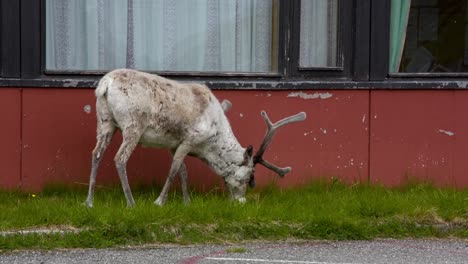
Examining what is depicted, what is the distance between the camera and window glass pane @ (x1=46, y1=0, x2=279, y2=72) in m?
9.54

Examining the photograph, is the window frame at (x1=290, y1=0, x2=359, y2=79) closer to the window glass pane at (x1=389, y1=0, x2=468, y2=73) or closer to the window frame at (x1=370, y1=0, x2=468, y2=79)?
the window frame at (x1=370, y1=0, x2=468, y2=79)

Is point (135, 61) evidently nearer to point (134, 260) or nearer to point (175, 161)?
point (175, 161)

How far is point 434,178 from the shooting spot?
1002 cm

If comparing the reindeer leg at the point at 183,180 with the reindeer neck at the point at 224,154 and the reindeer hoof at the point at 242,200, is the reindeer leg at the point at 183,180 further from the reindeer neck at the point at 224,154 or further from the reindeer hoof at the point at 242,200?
the reindeer hoof at the point at 242,200

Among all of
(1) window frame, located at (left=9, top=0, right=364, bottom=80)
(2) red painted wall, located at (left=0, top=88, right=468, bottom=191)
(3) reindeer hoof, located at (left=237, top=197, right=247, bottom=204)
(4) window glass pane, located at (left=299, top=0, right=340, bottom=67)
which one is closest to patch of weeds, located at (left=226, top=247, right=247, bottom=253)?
(3) reindeer hoof, located at (left=237, top=197, right=247, bottom=204)

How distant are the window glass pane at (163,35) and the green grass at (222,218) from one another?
1404 millimetres

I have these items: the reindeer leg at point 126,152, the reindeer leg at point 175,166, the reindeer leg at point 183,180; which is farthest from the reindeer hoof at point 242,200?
the reindeer leg at point 126,152

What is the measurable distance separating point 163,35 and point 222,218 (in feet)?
8.40

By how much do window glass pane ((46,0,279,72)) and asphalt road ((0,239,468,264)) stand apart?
2.67 meters

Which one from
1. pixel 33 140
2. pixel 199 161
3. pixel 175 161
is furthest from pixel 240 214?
pixel 33 140

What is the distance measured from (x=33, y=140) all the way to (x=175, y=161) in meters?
1.54

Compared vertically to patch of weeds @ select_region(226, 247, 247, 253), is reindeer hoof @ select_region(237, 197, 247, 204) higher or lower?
higher

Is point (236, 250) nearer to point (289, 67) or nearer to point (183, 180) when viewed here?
point (183, 180)

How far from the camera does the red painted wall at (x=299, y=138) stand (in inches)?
364
